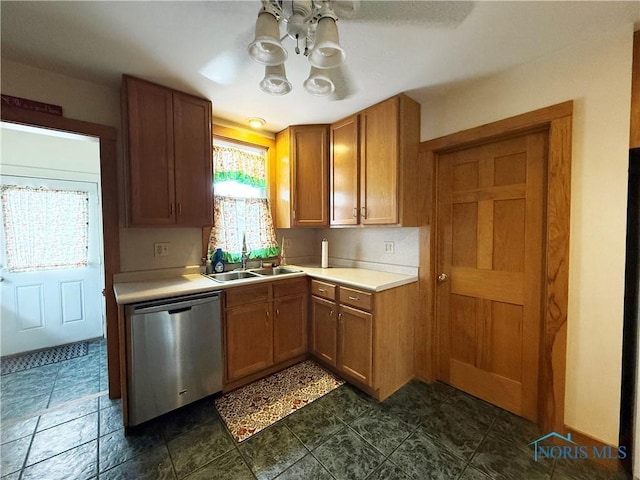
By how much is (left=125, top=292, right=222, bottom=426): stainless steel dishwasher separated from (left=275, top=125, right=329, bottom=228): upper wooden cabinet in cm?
122

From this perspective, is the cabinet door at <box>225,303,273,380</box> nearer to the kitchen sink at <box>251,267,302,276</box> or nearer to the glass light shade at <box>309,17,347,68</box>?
the kitchen sink at <box>251,267,302,276</box>

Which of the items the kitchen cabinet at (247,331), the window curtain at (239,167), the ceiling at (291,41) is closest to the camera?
the ceiling at (291,41)

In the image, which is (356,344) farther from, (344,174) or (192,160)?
(192,160)

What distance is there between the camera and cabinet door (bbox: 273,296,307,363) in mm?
2373

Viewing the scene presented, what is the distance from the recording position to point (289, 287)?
2.45m

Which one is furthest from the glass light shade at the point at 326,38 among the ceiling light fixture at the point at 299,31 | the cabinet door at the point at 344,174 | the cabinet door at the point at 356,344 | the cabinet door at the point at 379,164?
the cabinet door at the point at 356,344

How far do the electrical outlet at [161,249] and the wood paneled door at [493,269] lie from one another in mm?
2397

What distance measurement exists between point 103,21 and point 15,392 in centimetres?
283

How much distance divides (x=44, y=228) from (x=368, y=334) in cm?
361

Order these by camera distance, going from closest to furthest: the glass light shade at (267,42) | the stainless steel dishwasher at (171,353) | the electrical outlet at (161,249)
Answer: the glass light shade at (267,42)
the stainless steel dishwasher at (171,353)
the electrical outlet at (161,249)

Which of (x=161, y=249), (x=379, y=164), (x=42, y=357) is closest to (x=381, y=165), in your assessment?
(x=379, y=164)

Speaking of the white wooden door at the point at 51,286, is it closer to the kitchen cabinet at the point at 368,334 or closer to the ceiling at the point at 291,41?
the ceiling at the point at 291,41

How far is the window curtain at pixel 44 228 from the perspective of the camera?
106 inches

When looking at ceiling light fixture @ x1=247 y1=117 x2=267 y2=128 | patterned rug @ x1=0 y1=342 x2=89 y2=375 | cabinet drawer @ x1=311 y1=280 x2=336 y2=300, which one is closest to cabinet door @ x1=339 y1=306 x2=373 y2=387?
cabinet drawer @ x1=311 y1=280 x2=336 y2=300
